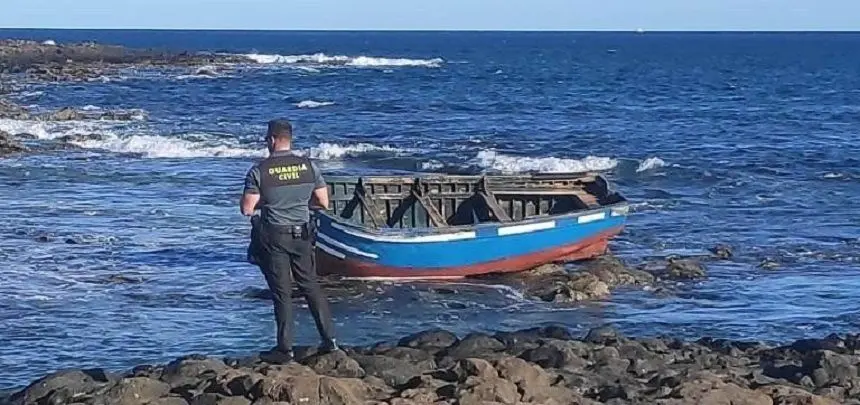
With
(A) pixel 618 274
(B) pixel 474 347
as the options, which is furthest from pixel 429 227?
(B) pixel 474 347

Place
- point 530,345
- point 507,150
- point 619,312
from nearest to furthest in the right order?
point 530,345
point 619,312
point 507,150

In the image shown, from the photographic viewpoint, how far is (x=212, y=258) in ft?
60.7

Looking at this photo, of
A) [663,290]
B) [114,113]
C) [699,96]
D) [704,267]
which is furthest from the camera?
[699,96]

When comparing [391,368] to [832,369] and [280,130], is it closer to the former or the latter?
[280,130]

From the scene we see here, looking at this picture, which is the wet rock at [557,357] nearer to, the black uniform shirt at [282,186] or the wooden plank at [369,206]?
the black uniform shirt at [282,186]

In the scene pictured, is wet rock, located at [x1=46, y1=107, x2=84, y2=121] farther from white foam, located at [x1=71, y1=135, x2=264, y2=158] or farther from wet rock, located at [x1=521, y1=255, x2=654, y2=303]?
wet rock, located at [x1=521, y1=255, x2=654, y2=303]

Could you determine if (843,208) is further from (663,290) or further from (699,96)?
(699,96)

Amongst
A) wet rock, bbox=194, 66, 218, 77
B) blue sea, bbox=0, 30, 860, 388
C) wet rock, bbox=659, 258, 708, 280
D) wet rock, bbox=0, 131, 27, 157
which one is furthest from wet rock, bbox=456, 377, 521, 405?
wet rock, bbox=194, 66, 218, 77

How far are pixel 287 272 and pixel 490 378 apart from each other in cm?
227

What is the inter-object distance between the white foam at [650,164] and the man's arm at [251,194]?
22.5 m

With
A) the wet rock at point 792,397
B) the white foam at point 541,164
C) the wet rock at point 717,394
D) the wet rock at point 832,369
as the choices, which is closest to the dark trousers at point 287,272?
the wet rock at point 717,394

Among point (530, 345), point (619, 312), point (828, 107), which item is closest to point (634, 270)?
point (619, 312)

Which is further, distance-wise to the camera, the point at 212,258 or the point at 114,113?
the point at 114,113

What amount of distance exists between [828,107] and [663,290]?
39814mm
